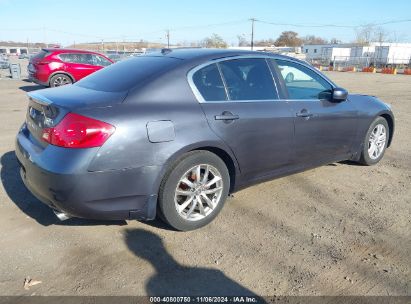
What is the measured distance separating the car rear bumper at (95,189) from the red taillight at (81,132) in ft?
0.42

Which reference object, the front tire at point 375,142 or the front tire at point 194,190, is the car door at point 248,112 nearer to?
the front tire at point 194,190

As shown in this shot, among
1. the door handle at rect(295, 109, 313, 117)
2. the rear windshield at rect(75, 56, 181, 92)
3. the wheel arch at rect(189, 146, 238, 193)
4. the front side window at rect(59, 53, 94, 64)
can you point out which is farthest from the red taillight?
the front side window at rect(59, 53, 94, 64)

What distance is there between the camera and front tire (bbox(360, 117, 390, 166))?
5.08 meters

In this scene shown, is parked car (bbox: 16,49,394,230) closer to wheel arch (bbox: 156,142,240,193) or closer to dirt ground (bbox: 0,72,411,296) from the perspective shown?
wheel arch (bbox: 156,142,240,193)

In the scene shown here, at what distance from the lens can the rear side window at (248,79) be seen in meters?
3.59

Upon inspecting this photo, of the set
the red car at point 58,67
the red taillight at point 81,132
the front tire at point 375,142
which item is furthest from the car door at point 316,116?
the red car at point 58,67

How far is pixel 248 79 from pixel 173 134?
1175mm

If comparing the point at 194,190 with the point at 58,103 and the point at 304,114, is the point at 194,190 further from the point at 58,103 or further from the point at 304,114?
the point at 304,114

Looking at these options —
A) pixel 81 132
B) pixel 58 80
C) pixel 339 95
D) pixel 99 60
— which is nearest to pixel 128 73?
pixel 81 132

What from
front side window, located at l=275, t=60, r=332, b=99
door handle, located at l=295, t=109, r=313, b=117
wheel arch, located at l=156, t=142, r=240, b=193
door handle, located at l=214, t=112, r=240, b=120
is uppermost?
front side window, located at l=275, t=60, r=332, b=99

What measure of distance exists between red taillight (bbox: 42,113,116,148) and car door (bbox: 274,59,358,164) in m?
2.14

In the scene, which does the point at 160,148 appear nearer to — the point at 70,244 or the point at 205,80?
the point at 205,80

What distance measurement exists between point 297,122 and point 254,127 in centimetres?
65

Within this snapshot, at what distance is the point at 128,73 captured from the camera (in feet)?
11.3
